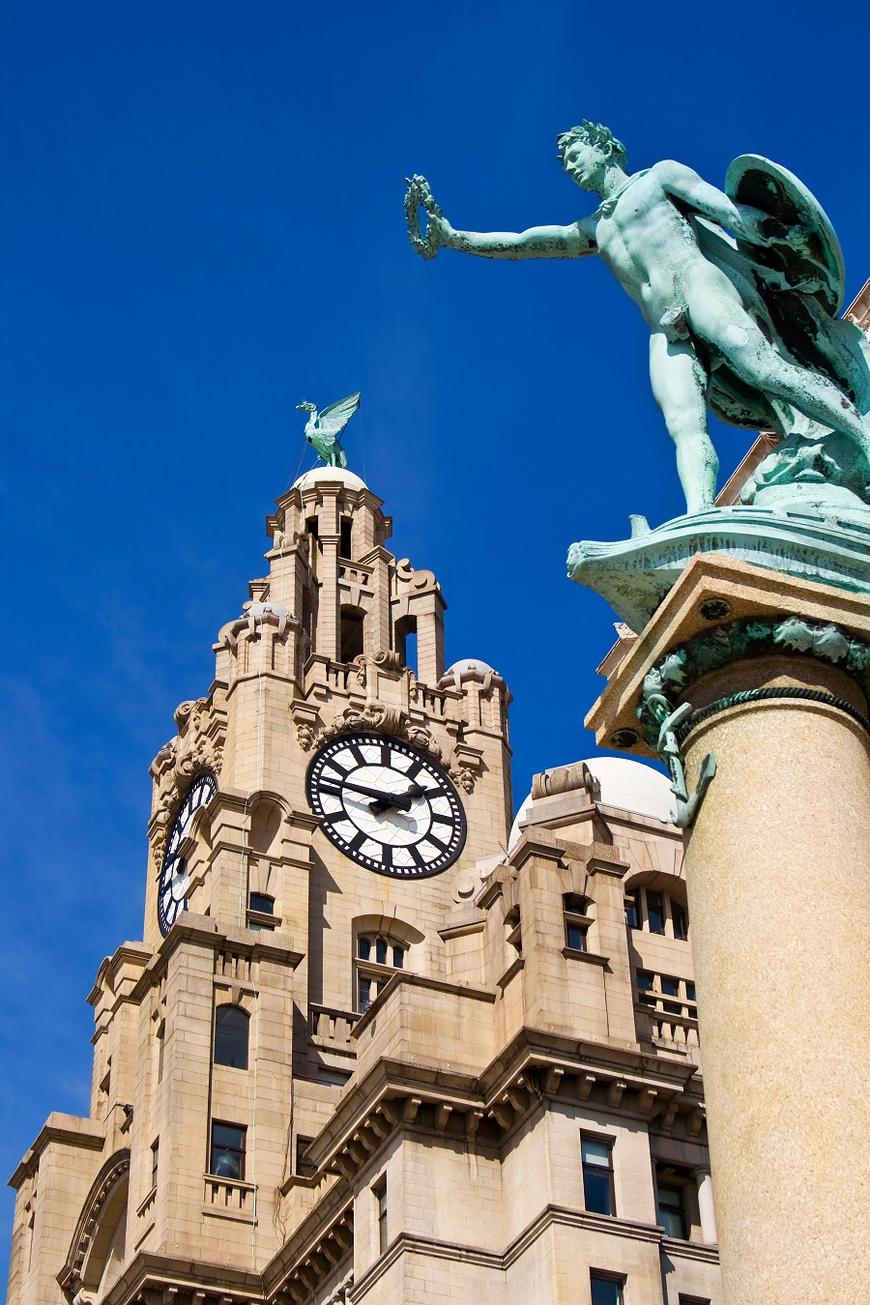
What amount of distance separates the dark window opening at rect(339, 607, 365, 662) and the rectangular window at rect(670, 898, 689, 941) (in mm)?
23763

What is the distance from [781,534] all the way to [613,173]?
5.32m

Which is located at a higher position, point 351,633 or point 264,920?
point 351,633

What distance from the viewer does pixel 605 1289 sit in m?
39.3

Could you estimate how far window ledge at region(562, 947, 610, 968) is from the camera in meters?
44.6

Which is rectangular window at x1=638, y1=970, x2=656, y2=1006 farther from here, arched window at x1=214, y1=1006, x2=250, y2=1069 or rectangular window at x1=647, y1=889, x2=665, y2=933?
arched window at x1=214, y1=1006, x2=250, y2=1069

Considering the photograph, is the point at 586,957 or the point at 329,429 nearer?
Answer: the point at 586,957

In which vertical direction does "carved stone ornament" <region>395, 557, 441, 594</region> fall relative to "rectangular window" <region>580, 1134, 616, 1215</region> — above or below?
above

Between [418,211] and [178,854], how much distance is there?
160 feet

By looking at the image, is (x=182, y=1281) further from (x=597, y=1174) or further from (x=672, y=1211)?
(x=672, y=1211)

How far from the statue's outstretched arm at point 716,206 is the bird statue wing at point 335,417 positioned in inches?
2676

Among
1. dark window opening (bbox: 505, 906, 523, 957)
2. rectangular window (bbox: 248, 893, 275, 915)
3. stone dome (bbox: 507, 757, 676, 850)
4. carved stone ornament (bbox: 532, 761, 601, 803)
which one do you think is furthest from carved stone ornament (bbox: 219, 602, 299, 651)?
dark window opening (bbox: 505, 906, 523, 957)

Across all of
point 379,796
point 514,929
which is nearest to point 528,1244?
point 514,929

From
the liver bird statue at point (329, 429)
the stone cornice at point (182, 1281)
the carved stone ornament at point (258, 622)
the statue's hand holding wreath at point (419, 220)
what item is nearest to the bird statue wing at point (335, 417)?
the liver bird statue at point (329, 429)

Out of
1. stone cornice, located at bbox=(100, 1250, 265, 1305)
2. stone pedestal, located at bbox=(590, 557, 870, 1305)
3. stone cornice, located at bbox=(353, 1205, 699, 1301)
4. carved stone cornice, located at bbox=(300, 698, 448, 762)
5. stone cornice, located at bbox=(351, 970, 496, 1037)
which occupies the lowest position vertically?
stone pedestal, located at bbox=(590, 557, 870, 1305)
